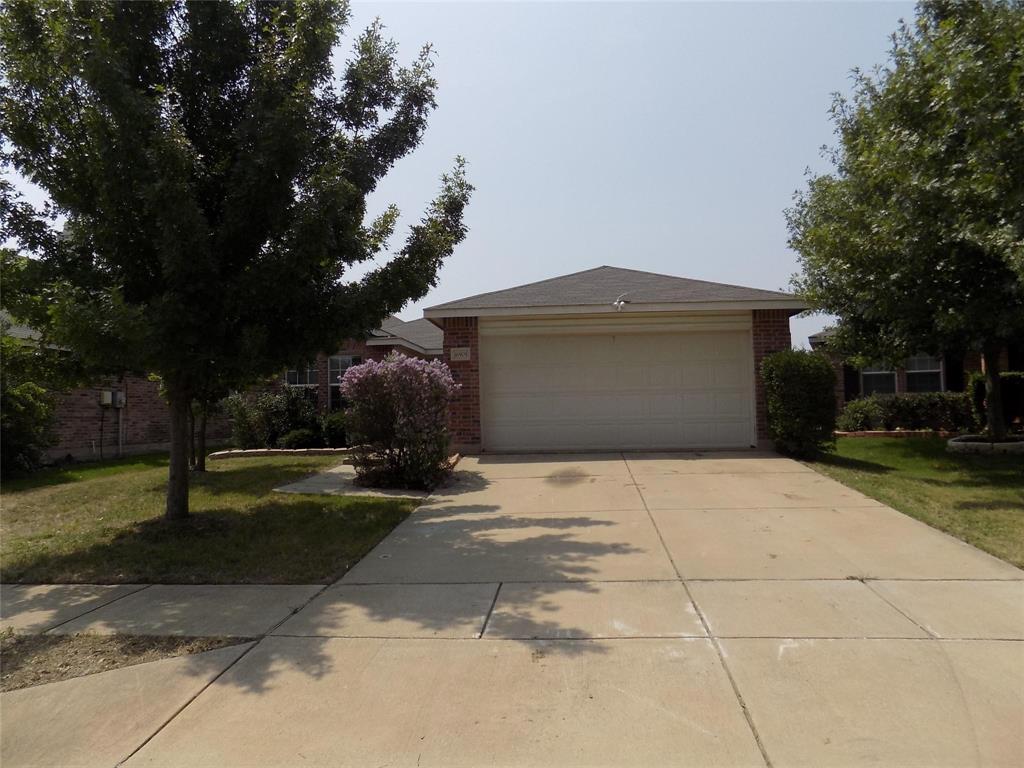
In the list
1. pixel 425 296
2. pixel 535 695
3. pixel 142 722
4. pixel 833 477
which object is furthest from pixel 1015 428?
pixel 142 722

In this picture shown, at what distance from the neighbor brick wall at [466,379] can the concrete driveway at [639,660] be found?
6.30 meters

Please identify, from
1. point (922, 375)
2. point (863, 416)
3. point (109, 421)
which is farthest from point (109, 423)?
point (922, 375)

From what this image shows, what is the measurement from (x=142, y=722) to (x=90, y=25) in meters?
6.11

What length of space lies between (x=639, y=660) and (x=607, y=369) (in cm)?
971

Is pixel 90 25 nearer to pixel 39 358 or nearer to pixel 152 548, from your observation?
pixel 39 358

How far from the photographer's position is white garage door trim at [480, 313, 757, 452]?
1338cm

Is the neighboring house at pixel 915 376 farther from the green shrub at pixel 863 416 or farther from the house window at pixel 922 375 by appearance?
the green shrub at pixel 863 416

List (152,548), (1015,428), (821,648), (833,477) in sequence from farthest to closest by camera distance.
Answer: (1015,428) → (833,477) → (152,548) → (821,648)

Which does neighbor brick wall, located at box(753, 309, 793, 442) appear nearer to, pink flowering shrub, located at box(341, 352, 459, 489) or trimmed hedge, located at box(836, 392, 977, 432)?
trimmed hedge, located at box(836, 392, 977, 432)

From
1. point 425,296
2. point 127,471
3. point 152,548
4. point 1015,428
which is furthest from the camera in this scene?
point 1015,428

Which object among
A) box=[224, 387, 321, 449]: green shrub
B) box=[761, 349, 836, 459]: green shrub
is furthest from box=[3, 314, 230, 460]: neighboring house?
box=[761, 349, 836, 459]: green shrub

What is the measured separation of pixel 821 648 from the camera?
13.9 ft

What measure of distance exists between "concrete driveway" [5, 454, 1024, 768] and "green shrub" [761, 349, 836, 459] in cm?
440

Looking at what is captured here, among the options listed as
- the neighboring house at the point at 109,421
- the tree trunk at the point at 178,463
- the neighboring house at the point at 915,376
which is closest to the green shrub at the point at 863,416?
the neighboring house at the point at 915,376
